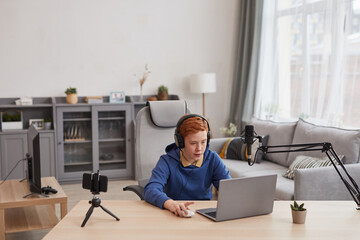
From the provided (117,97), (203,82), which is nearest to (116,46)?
(117,97)

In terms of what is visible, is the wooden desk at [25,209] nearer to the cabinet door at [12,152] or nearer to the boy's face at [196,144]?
the boy's face at [196,144]

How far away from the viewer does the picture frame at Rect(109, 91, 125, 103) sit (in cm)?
557

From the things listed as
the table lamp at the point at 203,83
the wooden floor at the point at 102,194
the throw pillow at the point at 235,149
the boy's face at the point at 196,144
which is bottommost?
the wooden floor at the point at 102,194

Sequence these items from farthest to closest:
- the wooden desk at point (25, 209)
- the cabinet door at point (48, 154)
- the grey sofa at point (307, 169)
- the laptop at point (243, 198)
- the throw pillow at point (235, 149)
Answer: the cabinet door at point (48, 154), the throw pillow at point (235, 149), the grey sofa at point (307, 169), the wooden desk at point (25, 209), the laptop at point (243, 198)

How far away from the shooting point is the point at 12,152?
511cm

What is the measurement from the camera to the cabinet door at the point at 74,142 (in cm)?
534

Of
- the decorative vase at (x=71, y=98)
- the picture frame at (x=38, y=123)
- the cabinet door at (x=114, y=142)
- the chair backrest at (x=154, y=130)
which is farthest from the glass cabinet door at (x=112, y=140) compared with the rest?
the chair backrest at (x=154, y=130)

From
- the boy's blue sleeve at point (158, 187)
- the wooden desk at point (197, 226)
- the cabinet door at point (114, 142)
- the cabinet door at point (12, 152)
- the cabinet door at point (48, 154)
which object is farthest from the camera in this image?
the cabinet door at point (114, 142)

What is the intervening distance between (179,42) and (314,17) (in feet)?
6.46

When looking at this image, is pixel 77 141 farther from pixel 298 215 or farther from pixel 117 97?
pixel 298 215

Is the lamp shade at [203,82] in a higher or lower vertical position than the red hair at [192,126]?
higher

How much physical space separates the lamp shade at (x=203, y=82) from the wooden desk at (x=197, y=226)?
3590mm

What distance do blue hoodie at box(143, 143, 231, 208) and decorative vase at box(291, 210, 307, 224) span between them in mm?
556

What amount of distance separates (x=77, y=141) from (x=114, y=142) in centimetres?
47
